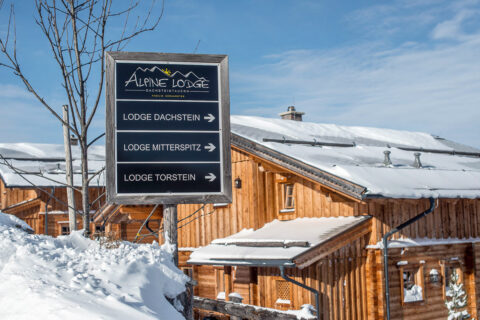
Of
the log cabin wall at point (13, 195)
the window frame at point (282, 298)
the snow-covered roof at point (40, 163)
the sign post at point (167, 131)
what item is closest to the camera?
the sign post at point (167, 131)

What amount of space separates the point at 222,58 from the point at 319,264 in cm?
802

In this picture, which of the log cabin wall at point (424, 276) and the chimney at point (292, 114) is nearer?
the log cabin wall at point (424, 276)

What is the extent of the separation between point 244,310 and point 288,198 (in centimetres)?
735

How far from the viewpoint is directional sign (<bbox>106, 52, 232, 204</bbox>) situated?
22.6 feet

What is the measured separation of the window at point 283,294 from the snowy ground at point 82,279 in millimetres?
8665

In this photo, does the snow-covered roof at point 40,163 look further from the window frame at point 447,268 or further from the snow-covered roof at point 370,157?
the window frame at point 447,268

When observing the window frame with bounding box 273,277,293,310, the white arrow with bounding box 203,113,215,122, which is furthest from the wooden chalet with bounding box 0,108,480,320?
the white arrow with bounding box 203,113,215,122

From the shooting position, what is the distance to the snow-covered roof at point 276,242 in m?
13.3

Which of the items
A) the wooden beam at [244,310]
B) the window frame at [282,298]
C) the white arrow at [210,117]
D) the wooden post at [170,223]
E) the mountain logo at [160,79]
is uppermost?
the mountain logo at [160,79]

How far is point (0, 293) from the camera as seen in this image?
4.57m

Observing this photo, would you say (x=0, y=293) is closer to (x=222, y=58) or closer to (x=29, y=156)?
(x=222, y=58)

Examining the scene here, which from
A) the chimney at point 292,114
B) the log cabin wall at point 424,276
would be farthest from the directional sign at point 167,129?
the chimney at point 292,114

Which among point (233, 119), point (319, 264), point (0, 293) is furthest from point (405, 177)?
point (0, 293)

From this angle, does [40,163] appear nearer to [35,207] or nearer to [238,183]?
[35,207]
